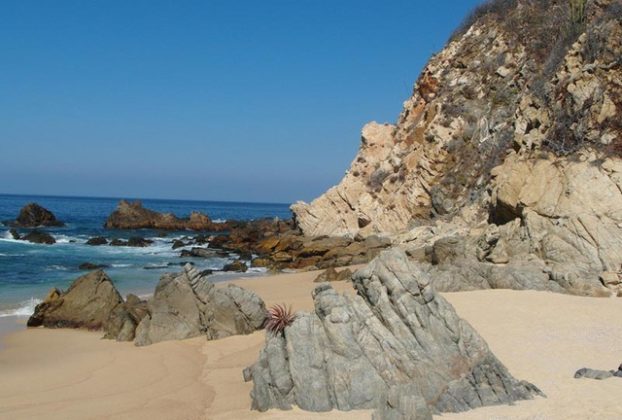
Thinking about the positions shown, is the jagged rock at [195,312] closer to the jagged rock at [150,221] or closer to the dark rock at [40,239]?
the dark rock at [40,239]

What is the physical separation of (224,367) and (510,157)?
1655cm

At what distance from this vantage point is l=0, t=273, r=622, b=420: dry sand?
940 cm

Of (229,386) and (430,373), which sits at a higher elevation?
(430,373)

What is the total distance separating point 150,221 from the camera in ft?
239

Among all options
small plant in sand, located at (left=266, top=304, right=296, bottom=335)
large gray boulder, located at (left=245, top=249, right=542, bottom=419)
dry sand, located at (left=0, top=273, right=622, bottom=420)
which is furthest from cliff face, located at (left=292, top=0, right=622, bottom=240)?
small plant in sand, located at (left=266, top=304, right=296, bottom=335)

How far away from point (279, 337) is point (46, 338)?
974cm

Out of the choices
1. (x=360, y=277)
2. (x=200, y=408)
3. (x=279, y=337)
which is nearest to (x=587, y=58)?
(x=360, y=277)

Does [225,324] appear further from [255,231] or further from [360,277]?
[255,231]

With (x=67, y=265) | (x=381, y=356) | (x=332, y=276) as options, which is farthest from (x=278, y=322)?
(x=67, y=265)

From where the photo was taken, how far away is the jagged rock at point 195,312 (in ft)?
50.8

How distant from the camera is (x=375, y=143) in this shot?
4903 centimetres

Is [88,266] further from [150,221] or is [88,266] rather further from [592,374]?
[150,221]

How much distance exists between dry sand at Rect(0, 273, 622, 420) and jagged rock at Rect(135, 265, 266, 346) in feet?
1.86

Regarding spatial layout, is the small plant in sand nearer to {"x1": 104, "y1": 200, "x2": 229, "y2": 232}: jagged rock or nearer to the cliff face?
the cliff face
